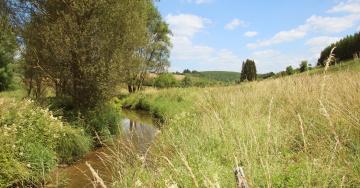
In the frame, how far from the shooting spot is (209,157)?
22.2ft

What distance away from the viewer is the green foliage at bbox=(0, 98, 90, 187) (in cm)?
797

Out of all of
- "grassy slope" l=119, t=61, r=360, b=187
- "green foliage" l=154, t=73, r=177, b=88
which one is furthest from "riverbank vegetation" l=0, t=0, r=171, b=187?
"green foliage" l=154, t=73, r=177, b=88

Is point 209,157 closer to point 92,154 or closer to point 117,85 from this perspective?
point 92,154

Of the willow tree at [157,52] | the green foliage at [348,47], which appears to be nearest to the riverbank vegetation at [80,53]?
the green foliage at [348,47]

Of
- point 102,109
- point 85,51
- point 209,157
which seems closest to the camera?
point 209,157

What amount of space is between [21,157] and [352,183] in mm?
6760

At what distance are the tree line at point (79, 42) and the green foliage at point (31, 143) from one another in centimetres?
272

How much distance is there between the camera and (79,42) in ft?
46.9

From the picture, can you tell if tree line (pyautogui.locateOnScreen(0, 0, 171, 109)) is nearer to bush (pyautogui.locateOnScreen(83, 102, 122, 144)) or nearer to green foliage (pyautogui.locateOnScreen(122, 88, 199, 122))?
bush (pyautogui.locateOnScreen(83, 102, 122, 144))

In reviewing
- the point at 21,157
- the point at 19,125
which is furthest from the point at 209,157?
the point at 19,125

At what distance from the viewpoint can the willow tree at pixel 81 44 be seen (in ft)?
46.7

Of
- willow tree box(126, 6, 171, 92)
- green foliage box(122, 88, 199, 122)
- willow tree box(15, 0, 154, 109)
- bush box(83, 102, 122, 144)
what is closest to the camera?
bush box(83, 102, 122, 144)

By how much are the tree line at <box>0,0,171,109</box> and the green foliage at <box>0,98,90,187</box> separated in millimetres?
2721

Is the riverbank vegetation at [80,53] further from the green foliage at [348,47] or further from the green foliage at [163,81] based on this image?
the green foliage at [163,81]
